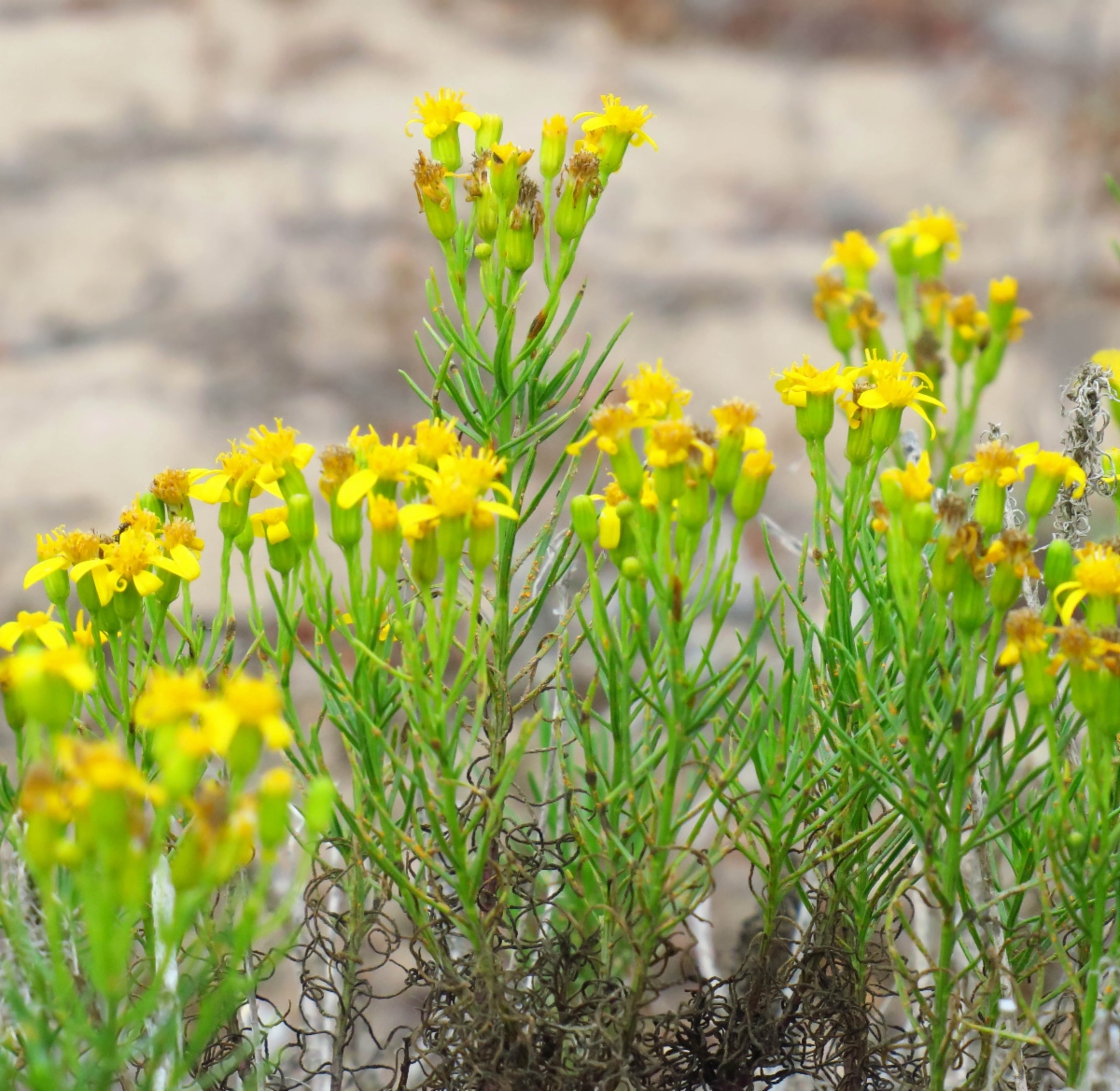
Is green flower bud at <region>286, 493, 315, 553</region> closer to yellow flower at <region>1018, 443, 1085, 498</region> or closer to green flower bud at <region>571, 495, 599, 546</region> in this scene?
green flower bud at <region>571, 495, 599, 546</region>

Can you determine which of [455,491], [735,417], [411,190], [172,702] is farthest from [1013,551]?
[411,190]

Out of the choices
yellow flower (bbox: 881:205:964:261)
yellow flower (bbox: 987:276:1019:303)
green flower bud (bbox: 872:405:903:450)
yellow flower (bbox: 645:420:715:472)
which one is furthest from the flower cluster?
yellow flower (bbox: 881:205:964:261)

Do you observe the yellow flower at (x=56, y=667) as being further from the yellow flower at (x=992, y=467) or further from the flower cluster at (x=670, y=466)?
the yellow flower at (x=992, y=467)

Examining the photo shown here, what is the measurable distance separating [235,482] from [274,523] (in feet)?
0.12

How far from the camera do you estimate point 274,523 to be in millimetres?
548

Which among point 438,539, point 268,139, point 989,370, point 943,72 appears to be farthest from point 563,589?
point 943,72

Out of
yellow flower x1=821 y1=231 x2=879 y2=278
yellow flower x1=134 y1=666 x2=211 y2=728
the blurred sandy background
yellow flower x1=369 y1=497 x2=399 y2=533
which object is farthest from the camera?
the blurred sandy background

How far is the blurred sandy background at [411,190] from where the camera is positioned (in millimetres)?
1413

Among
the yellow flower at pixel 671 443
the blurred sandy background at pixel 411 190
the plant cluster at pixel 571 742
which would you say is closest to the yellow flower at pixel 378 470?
the plant cluster at pixel 571 742

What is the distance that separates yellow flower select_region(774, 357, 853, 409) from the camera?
0.58 meters

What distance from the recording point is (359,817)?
51 cm

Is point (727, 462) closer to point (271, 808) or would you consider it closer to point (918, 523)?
point (918, 523)

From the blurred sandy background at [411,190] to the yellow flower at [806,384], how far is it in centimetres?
78

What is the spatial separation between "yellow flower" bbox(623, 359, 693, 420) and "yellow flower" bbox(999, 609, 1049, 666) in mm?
164
